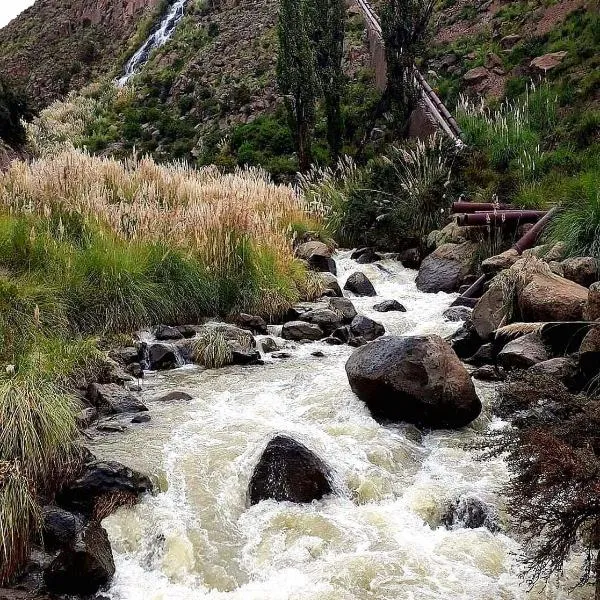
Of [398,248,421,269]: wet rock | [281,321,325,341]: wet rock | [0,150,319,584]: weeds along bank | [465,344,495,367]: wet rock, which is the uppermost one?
[0,150,319,584]: weeds along bank

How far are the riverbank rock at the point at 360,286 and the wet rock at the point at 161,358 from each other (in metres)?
3.88

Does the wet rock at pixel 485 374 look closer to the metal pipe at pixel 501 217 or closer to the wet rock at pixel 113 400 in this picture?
the wet rock at pixel 113 400

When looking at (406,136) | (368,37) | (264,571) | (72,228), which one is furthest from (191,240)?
(368,37)

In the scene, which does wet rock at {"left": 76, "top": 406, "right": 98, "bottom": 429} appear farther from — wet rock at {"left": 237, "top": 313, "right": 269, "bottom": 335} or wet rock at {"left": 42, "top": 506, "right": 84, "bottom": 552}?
wet rock at {"left": 237, "top": 313, "right": 269, "bottom": 335}

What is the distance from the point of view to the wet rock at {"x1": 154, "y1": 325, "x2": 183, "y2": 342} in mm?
7410

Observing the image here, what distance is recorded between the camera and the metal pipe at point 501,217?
9.89m

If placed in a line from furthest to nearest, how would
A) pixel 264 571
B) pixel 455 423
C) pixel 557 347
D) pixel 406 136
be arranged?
pixel 406 136, pixel 557 347, pixel 455 423, pixel 264 571

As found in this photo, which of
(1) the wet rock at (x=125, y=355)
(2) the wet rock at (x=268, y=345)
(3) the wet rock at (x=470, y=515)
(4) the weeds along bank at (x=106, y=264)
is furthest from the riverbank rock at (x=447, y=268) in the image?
(3) the wet rock at (x=470, y=515)

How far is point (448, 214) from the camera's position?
39.5 feet

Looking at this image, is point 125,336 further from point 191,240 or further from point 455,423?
point 455,423

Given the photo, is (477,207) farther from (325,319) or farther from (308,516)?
(308,516)

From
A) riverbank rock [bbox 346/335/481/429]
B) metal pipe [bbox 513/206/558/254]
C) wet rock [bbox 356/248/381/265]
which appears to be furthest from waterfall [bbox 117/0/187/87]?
riverbank rock [bbox 346/335/481/429]

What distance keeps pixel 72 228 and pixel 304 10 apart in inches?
525

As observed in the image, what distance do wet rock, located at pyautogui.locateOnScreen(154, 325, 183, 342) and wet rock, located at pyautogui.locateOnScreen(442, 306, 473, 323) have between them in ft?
11.2
